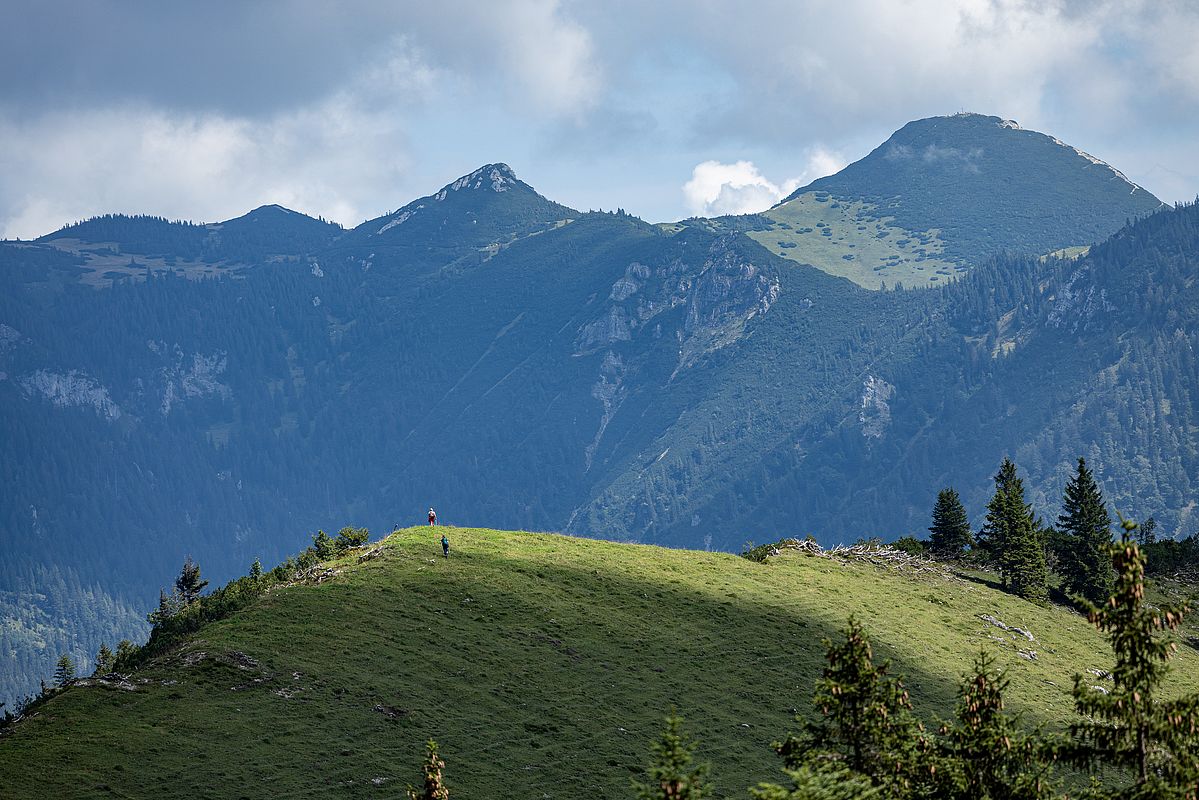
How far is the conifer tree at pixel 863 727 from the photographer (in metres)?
35.8

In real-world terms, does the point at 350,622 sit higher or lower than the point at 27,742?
higher

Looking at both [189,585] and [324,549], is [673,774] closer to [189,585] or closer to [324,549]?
[324,549]

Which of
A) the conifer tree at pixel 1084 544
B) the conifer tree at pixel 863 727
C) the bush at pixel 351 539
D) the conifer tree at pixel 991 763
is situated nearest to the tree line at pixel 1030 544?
the conifer tree at pixel 1084 544

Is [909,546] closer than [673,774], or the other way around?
[673,774]

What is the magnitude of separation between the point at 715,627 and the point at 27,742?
148 ft

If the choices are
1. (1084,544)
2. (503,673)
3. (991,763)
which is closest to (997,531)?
(1084,544)

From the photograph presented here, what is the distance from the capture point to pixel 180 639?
7375 centimetres

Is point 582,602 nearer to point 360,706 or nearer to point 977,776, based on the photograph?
point 360,706

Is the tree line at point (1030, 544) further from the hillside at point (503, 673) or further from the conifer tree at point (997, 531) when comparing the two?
the hillside at point (503, 673)

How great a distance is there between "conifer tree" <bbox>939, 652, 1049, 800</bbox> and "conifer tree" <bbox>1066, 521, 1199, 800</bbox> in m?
2.80

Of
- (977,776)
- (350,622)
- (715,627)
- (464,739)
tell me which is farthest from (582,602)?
(977,776)

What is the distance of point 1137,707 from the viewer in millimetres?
31797

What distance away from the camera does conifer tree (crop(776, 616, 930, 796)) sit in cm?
3581

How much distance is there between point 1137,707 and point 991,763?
5.51 metres
